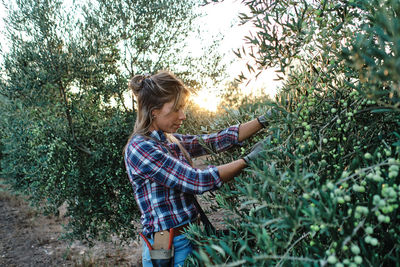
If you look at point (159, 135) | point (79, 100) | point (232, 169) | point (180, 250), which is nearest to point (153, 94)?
point (159, 135)

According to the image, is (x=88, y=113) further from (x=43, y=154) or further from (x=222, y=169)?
(x=222, y=169)

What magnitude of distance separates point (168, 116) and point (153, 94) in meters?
0.25

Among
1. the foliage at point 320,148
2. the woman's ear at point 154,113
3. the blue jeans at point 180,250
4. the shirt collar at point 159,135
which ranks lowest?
the blue jeans at point 180,250

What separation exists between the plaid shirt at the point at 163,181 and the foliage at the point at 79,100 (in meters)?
2.59

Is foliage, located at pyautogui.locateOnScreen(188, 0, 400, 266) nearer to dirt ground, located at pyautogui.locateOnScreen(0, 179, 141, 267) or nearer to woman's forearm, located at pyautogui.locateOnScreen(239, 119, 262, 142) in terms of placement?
woman's forearm, located at pyautogui.locateOnScreen(239, 119, 262, 142)

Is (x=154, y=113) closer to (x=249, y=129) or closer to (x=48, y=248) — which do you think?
(x=249, y=129)

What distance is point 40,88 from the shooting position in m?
5.04

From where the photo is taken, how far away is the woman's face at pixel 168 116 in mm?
2480

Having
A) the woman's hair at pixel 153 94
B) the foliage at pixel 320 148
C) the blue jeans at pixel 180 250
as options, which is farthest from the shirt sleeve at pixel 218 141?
the blue jeans at pixel 180 250

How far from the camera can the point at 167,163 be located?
2.09 meters

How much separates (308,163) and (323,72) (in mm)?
586

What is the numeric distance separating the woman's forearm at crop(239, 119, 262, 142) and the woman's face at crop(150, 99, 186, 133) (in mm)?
582

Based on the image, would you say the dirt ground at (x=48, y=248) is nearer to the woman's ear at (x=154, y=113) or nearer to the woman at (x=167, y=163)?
the woman at (x=167, y=163)

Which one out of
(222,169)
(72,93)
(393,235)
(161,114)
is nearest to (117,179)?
(72,93)
